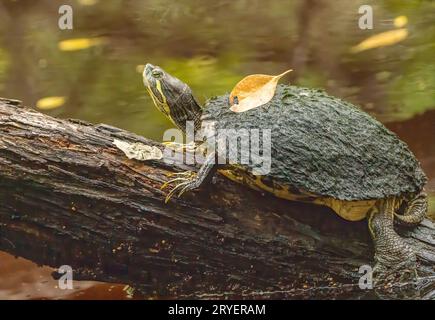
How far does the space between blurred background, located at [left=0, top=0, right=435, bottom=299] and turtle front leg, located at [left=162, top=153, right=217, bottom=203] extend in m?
1.35

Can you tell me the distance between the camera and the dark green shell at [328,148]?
2045 mm

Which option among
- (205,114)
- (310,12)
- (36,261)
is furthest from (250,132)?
(310,12)

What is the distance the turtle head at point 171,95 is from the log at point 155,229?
0.92 feet

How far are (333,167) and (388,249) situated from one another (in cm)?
37

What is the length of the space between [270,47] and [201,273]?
205 cm

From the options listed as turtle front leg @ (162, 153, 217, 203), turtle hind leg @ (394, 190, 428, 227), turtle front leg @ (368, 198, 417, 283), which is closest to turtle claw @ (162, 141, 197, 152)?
turtle front leg @ (162, 153, 217, 203)

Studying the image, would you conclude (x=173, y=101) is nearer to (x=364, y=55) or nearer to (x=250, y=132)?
(x=250, y=132)

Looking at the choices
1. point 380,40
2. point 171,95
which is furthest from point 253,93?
point 380,40

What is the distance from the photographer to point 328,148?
2.09m

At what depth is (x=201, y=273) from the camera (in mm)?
2135

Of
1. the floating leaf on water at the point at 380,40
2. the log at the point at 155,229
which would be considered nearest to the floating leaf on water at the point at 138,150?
the log at the point at 155,229

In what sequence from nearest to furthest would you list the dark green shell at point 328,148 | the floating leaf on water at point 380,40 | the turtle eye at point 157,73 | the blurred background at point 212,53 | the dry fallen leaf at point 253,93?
the dark green shell at point 328,148, the dry fallen leaf at point 253,93, the turtle eye at point 157,73, the blurred background at point 212,53, the floating leaf on water at point 380,40

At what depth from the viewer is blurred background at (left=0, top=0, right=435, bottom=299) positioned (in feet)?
12.0

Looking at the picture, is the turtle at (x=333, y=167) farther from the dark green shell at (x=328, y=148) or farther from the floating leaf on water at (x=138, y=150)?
the floating leaf on water at (x=138, y=150)
